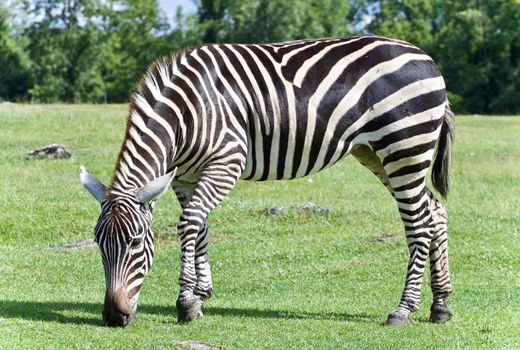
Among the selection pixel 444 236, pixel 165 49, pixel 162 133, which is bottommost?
pixel 165 49

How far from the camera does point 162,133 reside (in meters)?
9.93

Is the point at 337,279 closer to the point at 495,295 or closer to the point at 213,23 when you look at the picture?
the point at 495,295

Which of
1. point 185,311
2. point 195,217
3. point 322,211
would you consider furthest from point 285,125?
point 322,211

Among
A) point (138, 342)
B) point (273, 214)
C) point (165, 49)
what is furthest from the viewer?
point (165, 49)

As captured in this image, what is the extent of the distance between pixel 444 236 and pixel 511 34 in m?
62.6

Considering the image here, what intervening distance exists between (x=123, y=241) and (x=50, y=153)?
13613mm

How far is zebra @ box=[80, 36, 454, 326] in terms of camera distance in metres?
10.1

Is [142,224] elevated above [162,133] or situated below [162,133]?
below

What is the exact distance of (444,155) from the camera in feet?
38.1

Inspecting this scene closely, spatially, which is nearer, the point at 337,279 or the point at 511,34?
the point at 337,279

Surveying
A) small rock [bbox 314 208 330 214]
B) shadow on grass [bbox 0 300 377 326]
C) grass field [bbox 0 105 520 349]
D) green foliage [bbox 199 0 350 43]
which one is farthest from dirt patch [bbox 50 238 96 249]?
green foliage [bbox 199 0 350 43]

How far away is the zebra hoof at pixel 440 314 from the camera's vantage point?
10758 millimetres

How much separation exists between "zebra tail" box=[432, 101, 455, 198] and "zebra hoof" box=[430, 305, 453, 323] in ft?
5.16

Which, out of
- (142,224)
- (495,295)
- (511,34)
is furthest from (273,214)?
(511,34)
